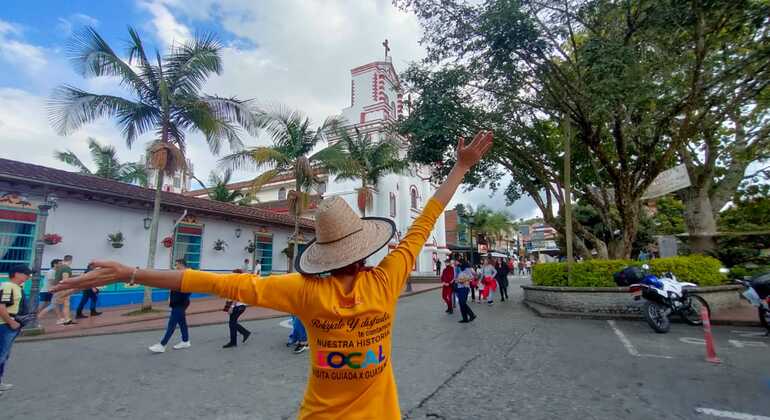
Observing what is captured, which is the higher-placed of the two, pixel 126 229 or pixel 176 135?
pixel 176 135

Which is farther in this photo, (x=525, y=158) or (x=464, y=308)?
(x=525, y=158)

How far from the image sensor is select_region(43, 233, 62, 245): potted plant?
11.7 meters

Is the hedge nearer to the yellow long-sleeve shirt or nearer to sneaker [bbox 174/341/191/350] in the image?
sneaker [bbox 174/341/191/350]

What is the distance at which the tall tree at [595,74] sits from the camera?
28.0 ft

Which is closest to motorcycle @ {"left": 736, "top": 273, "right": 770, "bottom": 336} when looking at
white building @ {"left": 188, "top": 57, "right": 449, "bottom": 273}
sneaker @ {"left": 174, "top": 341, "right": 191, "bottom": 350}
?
sneaker @ {"left": 174, "top": 341, "right": 191, "bottom": 350}

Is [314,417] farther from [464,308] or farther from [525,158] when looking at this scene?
[525,158]

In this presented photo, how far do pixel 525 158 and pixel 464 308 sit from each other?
595 centimetres

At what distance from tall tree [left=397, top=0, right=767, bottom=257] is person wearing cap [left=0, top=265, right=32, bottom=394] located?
30.4ft

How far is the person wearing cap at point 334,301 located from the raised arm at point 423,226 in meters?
0.02

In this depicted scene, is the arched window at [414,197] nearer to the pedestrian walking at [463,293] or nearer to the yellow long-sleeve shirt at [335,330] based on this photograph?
the pedestrian walking at [463,293]

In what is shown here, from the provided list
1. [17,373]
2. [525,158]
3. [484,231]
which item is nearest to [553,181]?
[525,158]

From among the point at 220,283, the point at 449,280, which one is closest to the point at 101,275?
the point at 220,283

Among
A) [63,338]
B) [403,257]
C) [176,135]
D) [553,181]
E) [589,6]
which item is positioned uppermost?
[589,6]

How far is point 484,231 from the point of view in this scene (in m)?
47.9
